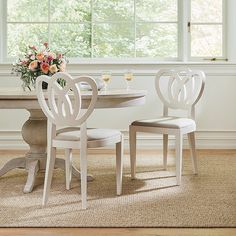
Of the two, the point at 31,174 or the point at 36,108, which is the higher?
the point at 36,108

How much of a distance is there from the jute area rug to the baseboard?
1082 millimetres

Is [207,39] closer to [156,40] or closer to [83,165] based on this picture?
[156,40]

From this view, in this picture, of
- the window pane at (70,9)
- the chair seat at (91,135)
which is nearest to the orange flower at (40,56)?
the chair seat at (91,135)

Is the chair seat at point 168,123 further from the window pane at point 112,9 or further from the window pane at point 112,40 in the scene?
the window pane at point 112,9

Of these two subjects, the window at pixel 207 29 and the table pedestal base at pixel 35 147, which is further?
the window at pixel 207 29

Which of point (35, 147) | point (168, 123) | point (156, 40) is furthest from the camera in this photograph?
point (156, 40)

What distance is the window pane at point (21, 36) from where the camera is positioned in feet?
19.5

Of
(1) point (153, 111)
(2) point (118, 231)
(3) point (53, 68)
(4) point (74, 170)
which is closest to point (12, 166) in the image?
(4) point (74, 170)

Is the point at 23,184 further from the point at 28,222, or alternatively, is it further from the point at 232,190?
the point at 232,190

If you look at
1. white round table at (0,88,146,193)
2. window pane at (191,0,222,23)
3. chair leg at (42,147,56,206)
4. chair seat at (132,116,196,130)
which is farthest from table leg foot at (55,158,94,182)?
window pane at (191,0,222,23)

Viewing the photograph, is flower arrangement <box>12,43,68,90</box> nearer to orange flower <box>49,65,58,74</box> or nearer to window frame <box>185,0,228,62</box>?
orange flower <box>49,65,58,74</box>

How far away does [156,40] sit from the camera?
236 inches

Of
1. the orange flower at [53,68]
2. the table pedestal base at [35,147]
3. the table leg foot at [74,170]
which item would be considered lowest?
the table leg foot at [74,170]

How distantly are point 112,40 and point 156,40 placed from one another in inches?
19.6
